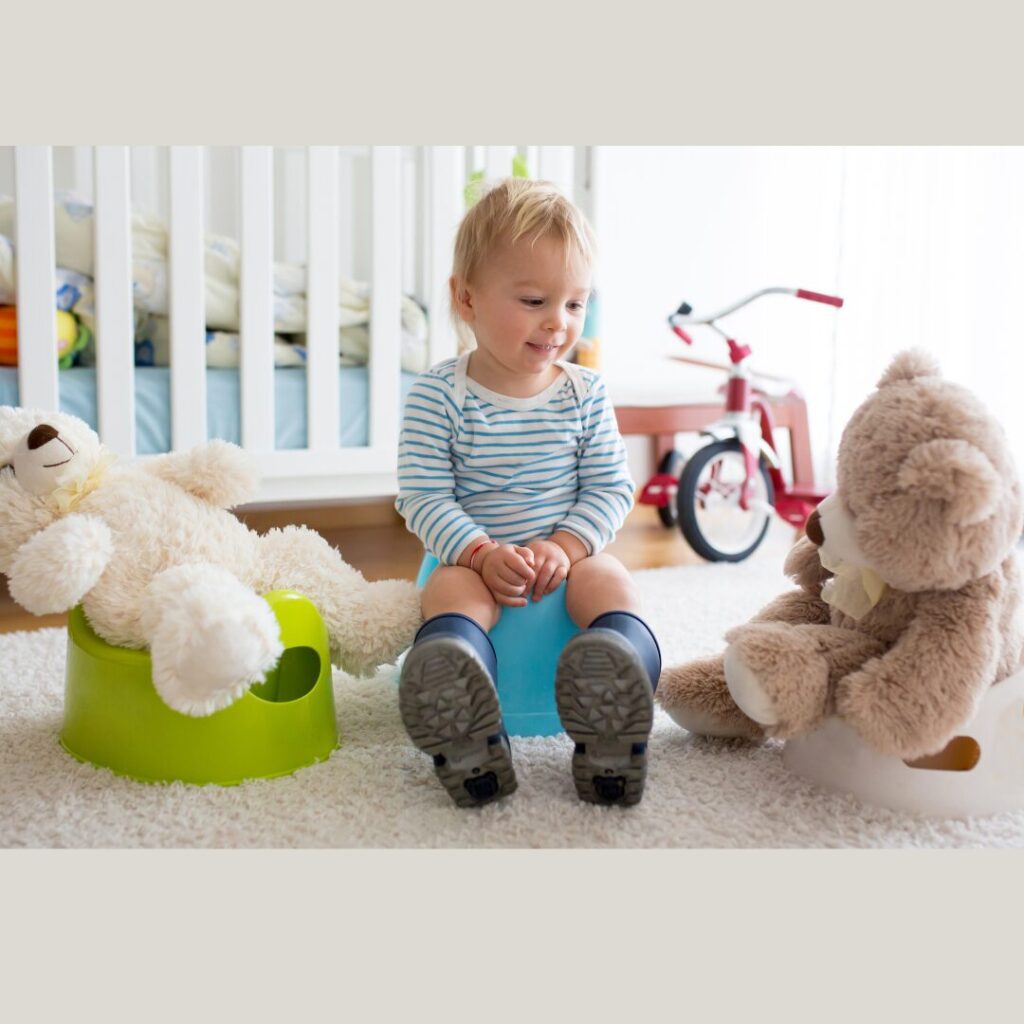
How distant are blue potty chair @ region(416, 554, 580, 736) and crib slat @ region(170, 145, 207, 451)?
96cm

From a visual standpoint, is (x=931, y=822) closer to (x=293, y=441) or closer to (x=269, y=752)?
(x=269, y=752)

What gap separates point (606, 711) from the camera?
3.10 feet

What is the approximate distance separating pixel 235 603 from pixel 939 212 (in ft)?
7.65

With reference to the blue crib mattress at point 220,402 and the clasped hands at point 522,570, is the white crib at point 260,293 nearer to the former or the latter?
the blue crib mattress at point 220,402

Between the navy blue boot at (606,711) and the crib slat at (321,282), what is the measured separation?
114 cm

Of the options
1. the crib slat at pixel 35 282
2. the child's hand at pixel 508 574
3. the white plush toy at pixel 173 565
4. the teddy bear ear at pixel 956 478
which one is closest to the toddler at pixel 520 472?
the child's hand at pixel 508 574

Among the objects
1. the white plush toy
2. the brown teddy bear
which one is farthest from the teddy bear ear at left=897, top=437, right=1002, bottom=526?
the white plush toy

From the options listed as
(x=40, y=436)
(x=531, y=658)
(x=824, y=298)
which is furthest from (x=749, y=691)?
(x=824, y=298)

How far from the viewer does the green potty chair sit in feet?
3.33

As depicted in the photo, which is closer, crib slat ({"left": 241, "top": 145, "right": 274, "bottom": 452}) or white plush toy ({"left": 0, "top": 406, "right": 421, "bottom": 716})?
white plush toy ({"left": 0, "top": 406, "right": 421, "bottom": 716})

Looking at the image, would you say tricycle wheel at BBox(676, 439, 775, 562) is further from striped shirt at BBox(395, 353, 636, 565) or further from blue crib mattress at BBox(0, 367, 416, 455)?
striped shirt at BBox(395, 353, 636, 565)

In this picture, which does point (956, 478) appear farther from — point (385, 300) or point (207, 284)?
point (207, 284)

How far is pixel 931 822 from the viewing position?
97 cm

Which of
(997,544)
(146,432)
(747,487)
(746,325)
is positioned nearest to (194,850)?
(997,544)
